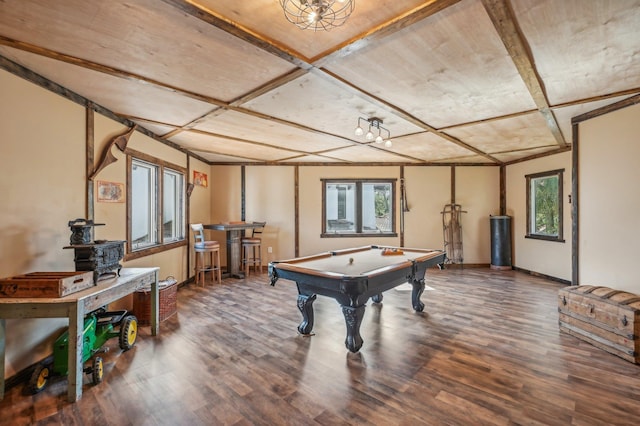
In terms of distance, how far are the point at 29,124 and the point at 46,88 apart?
375mm

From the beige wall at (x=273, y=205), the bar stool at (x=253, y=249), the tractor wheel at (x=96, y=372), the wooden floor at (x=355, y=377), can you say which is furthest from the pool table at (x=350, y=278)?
the beige wall at (x=273, y=205)

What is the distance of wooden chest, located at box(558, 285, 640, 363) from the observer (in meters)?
2.65

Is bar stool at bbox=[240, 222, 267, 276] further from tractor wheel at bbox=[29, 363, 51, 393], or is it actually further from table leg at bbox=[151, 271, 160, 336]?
tractor wheel at bbox=[29, 363, 51, 393]

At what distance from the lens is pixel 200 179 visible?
245 inches

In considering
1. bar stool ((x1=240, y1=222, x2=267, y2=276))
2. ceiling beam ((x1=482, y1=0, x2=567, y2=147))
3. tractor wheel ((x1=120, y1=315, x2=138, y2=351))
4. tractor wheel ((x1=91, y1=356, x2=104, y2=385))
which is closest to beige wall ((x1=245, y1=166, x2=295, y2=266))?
A: bar stool ((x1=240, y1=222, x2=267, y2=276))

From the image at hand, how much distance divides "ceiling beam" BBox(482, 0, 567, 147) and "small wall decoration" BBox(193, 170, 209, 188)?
17.9ft

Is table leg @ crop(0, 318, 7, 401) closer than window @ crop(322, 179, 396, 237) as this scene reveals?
Yes

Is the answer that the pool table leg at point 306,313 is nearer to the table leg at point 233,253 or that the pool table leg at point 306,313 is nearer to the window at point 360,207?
the table leg at point 233,253

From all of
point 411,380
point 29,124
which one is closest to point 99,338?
point 29,124

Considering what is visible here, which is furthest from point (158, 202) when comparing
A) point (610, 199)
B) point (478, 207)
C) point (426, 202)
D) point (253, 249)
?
point (478, 207)

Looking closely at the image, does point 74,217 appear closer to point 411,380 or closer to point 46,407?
point 46,407

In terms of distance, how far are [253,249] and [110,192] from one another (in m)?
3.42

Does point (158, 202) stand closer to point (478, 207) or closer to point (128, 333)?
point (128, 333)

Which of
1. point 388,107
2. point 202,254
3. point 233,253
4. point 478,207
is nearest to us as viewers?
point 388,107
